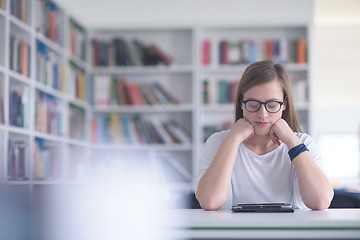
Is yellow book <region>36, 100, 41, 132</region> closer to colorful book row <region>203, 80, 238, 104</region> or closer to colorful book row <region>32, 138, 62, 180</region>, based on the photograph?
colorful book row <region>32, 138, 62, 180</region>

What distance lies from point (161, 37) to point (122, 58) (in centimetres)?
46

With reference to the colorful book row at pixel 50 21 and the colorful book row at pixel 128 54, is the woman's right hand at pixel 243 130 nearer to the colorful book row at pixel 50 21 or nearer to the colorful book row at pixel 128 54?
the colorful book row at pixel 50 21

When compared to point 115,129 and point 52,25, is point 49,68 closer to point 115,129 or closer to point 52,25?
point 52,25

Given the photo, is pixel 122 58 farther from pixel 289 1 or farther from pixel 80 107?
pixel 289 1

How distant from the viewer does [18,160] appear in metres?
3.47

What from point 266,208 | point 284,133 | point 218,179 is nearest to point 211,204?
point 218,179

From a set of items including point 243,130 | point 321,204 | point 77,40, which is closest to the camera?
point 321,204

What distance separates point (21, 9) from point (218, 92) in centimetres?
208

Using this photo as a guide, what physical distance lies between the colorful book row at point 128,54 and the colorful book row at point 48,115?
3.22 ft

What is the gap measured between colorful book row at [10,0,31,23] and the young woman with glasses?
212 centimetres

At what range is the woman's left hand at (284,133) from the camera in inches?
64.9

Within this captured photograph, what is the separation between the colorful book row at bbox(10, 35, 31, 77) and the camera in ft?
11.2

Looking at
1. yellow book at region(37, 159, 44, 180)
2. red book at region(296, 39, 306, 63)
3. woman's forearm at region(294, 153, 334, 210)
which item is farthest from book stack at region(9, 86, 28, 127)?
red book at region(296, 39, 306, 63)

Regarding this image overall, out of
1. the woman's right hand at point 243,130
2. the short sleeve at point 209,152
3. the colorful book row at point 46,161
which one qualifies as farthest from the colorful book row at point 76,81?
the woman's right hand at point 243,130
